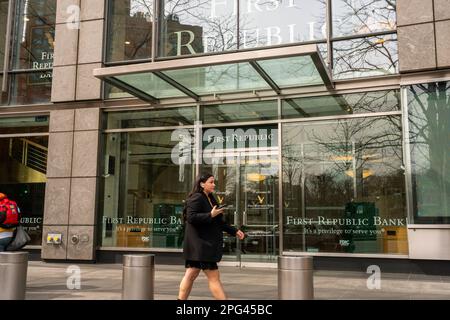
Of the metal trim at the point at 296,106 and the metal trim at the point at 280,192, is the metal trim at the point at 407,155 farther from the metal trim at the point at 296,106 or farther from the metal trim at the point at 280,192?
the metal trim at the point at 280,192

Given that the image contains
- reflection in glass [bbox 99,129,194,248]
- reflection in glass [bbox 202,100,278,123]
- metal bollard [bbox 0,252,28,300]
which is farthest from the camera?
reflection in glass [bbox 99,129,194,248]

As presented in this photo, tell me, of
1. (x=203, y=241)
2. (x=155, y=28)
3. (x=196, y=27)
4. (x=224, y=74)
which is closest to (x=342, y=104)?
(x=224, y=74)

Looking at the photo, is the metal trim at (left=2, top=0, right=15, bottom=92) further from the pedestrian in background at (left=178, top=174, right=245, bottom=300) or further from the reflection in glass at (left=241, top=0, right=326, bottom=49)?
the pedestrian in background at (left=178, top=174, right=245, bottom=300)

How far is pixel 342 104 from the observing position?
11445 mm

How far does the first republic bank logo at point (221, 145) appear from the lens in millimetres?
12164

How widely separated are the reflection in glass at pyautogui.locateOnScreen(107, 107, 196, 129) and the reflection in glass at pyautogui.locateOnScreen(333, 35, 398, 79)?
150 inches

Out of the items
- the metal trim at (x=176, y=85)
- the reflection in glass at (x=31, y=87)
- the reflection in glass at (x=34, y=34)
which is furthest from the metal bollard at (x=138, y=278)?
the reflection in glass at (x=34, y=34)

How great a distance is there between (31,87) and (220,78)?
5986mm

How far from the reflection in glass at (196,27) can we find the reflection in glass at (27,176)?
4448 millimetres

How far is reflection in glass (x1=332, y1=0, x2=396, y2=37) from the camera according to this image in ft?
36.9

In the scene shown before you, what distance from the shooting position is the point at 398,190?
35.1 feet

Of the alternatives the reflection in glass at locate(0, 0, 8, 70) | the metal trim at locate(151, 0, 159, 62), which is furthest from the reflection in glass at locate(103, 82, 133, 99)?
the reflection in glass at locate(0, 0, 8, 70)
